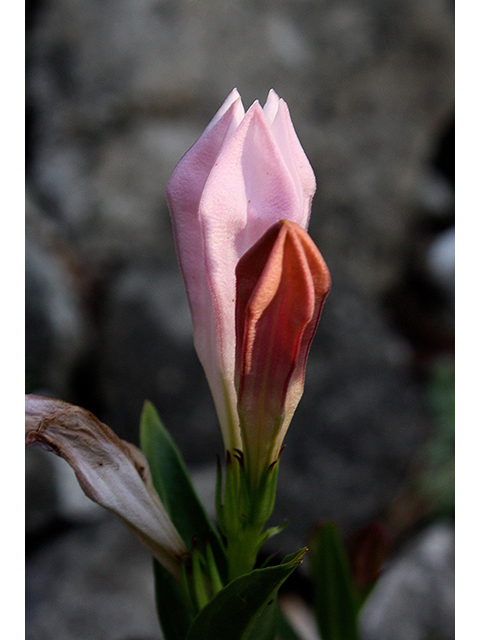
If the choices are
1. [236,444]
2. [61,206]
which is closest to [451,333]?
[61,206]

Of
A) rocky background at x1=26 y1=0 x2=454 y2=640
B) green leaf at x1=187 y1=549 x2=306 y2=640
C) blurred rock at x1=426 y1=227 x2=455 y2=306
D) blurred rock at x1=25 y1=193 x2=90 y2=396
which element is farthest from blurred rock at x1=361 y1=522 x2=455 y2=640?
green leaf at x1=187 y1=549 x2=306 y2=640

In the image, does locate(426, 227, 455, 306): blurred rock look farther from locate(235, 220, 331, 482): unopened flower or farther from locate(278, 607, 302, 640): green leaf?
locate(235, 220, 331, 482): unopened flower

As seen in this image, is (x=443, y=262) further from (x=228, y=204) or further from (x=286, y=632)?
(x=228, y=204)

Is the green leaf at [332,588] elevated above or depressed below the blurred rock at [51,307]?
below

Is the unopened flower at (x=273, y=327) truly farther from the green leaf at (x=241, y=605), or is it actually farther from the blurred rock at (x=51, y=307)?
the blurred rock at (x=51, y=307)

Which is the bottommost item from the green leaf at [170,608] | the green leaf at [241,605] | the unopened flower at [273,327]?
the green leaf at [170,608]

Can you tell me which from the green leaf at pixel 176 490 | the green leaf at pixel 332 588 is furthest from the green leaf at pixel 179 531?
the green leaf at pixel 332 588
